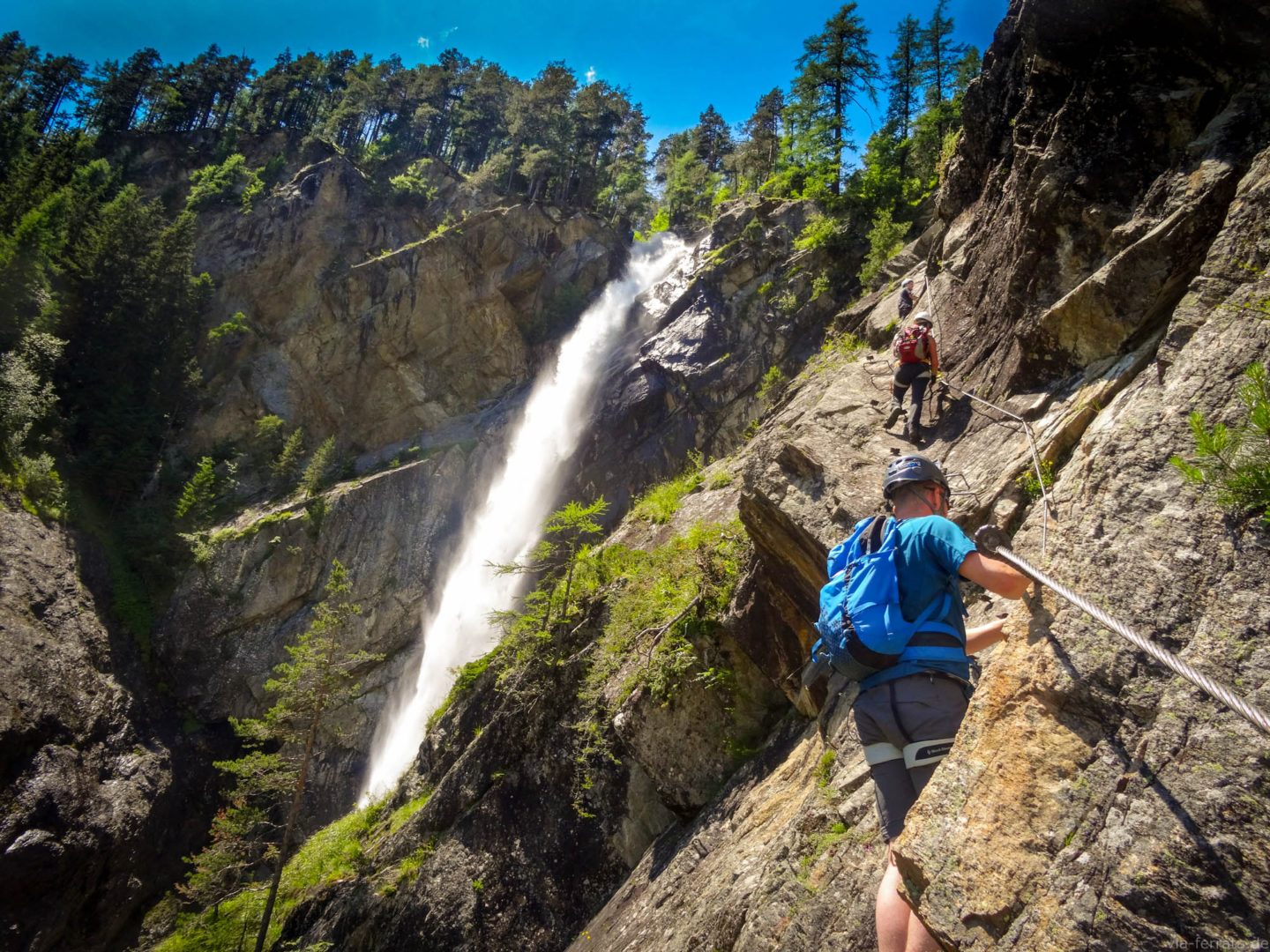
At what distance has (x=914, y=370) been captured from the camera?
8.35 m

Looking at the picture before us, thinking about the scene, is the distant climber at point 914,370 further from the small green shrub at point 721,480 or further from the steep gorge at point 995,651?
the small green shrub at point 721,480

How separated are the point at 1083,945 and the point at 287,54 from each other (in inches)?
2614

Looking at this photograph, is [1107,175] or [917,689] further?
[1107,175]

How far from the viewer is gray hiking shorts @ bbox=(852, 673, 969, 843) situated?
10.6ft

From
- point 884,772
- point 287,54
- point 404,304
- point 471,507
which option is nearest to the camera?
point 884,772

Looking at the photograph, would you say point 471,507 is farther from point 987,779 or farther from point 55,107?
point 55,107

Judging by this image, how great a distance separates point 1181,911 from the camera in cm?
212

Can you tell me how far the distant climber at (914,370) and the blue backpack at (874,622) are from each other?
192 inches

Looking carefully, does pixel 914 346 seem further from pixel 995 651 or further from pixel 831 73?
pixel 831 73

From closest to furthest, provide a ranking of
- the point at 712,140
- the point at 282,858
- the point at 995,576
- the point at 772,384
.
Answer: the point at 995,576 → the point at 282,858 → the point at 772,384 → the point at 712,140

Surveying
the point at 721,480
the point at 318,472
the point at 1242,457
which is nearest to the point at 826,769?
the point at 1242,457

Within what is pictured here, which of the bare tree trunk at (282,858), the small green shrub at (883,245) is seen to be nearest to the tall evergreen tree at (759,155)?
→ the small green shrub at (883,245)

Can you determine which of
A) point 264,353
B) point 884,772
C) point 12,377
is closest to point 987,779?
point 884,772

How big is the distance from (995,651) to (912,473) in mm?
1197
